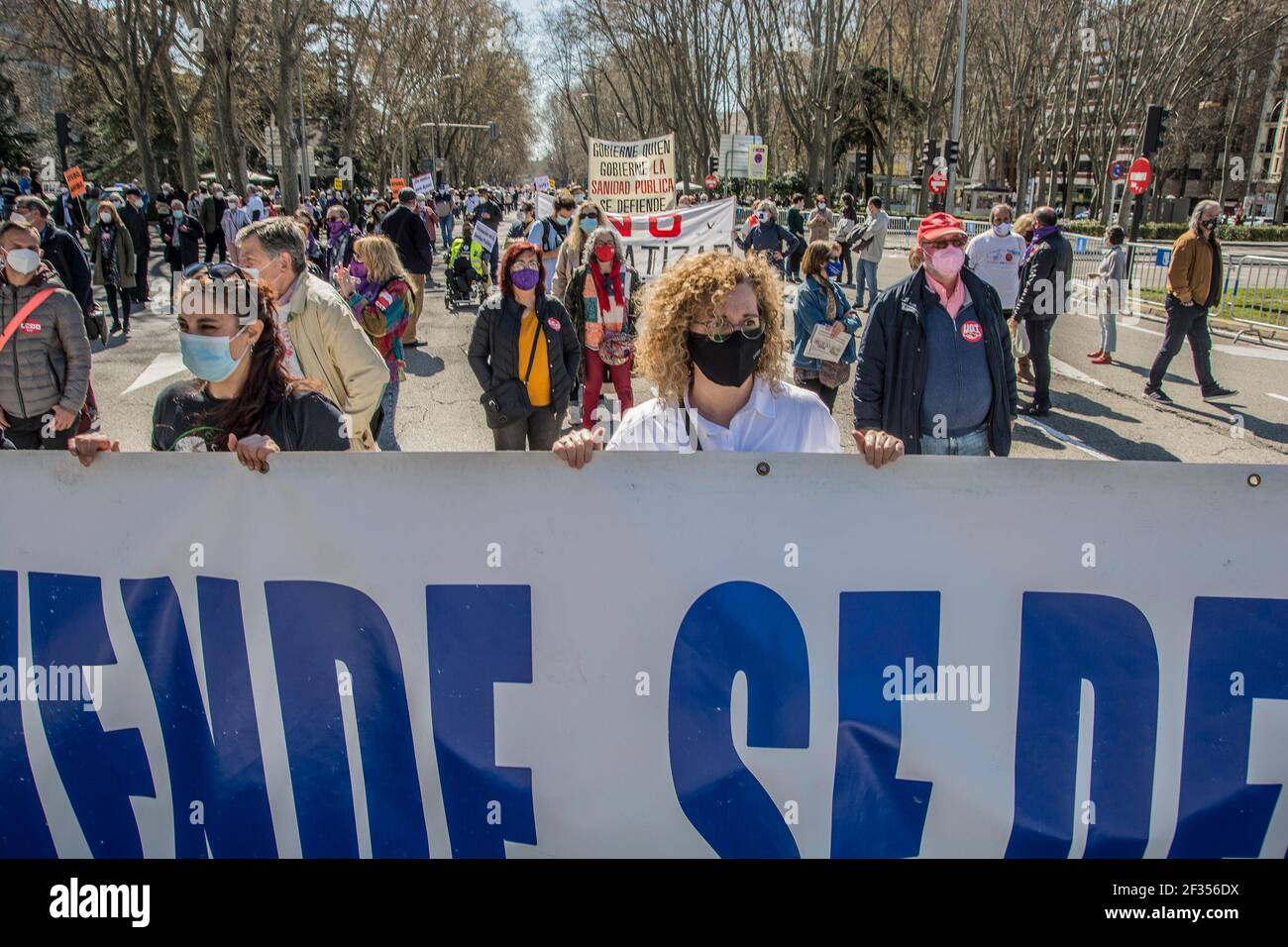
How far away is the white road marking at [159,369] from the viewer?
10.7m

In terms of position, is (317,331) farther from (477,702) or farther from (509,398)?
(477,702)

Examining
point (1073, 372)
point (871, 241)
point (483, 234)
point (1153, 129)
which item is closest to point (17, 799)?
point (1073, 372)

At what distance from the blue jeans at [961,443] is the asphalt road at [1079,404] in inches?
99.5

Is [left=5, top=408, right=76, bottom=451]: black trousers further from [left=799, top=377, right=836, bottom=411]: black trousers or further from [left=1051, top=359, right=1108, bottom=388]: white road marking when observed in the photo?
[left=1051, top=359, right=1108, bottom=388]: white road marking

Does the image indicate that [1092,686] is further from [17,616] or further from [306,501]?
[17,616]

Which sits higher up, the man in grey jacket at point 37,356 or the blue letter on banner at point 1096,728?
the man in grey jacket at point 37,356

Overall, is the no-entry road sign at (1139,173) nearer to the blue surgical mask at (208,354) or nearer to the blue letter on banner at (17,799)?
the blue surgical mask at (208,354)

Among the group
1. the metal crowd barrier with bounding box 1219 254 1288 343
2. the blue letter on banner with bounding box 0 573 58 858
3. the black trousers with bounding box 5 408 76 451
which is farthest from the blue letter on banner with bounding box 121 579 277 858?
the metal crowd barrier with bounding box 1219 254 1288 343

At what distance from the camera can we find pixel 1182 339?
995 centimetres

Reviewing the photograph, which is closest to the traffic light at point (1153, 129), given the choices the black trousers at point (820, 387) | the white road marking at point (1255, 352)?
the white road marking at point (1255, 352)

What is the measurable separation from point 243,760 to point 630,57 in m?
68.3

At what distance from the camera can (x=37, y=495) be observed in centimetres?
279

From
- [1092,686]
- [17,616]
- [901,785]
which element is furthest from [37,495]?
[1092,686]

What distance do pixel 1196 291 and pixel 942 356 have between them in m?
6.80
